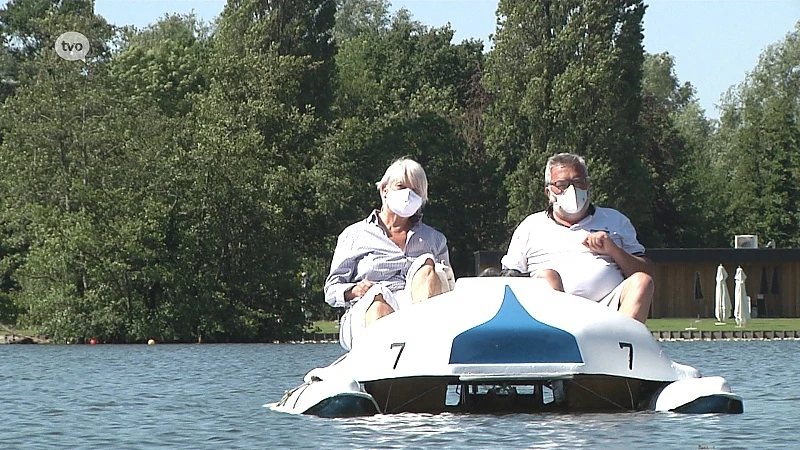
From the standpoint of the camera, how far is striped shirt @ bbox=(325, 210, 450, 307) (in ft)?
44.9

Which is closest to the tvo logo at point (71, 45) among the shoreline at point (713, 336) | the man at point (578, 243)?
the shoreline at point (713, 336)

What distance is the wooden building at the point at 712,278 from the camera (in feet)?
178

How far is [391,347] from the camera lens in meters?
12.5

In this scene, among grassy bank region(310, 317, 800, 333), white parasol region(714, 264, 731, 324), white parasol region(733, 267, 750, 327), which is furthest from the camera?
white parasol region(714, 264, 731, 324)

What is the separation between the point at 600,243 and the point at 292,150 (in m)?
39.2

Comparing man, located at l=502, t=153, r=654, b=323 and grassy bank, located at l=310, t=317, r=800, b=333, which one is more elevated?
grassy bank, located at l=310, t=317, r=800, b=333

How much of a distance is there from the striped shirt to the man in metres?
0.75

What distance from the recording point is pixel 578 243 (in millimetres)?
13320

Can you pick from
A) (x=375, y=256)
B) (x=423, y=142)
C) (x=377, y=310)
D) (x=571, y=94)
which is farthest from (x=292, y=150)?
(x=377, y=310)

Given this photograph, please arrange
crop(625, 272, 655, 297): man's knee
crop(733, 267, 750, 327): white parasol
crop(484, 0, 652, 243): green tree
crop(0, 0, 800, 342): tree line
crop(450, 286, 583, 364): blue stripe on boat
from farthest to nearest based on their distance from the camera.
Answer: crop(484, 0, 652, 243): green tree < crop(733, 267, 750, 327): white parasol < crop(0, 0, 800, 342): tree line < crop(625, 272, 655, 297): man's knee < crop(450, 286, 583, 364): blue stripe on boat

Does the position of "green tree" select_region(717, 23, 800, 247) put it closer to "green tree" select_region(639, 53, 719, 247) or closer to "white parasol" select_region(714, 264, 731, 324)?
"green tree" select_region(639, 53, 719, 247)

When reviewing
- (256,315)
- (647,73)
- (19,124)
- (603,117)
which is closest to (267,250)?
(256,315)

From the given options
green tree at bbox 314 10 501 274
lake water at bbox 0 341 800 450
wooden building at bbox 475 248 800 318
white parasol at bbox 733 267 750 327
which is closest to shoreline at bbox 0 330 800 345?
white parasol at bbox 733 267 750 327

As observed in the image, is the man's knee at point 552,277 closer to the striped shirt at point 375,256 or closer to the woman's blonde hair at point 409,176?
the striped shirt at point 375,256
